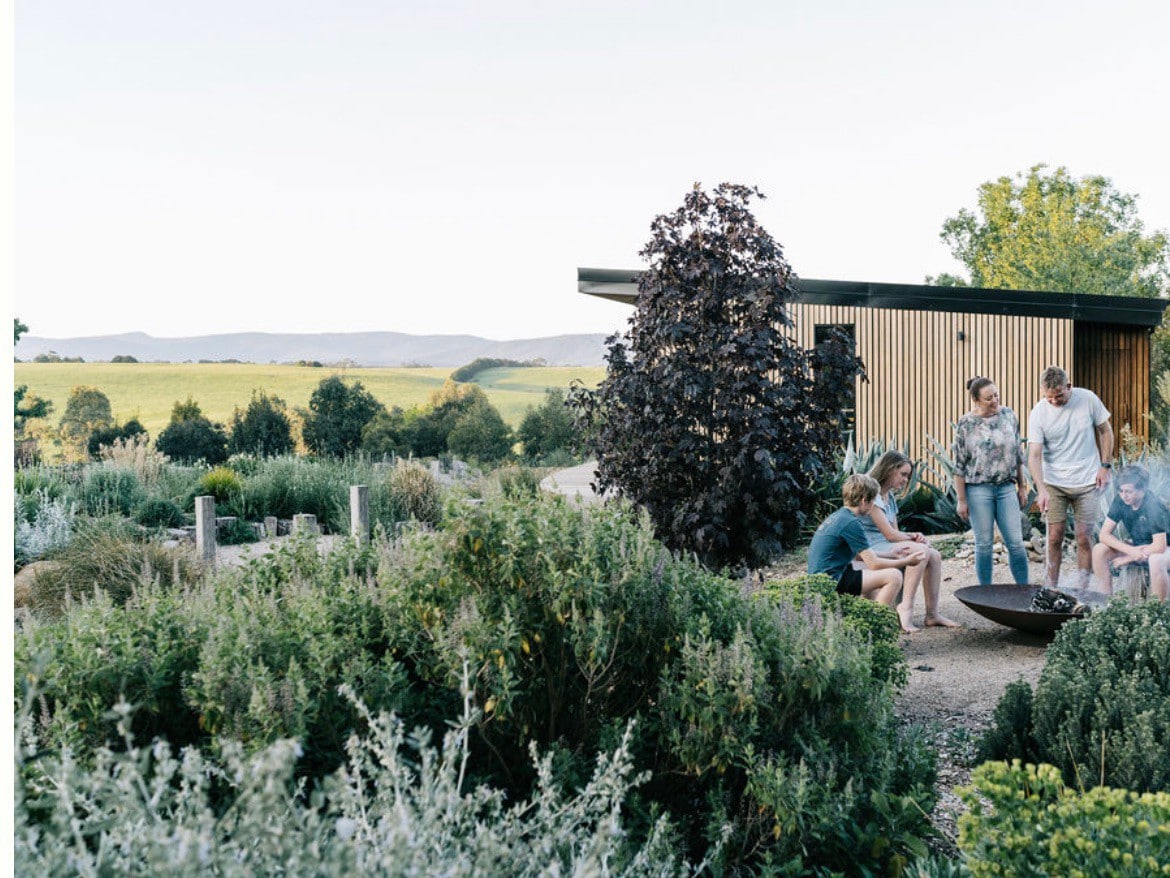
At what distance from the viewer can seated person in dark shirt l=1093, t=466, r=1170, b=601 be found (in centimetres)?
621

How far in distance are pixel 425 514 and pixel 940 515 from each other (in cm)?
576

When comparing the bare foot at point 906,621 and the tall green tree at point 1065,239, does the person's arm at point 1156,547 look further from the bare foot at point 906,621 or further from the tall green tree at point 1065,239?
the tall green tree at point 1065,239

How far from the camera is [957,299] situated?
12609 millimetres

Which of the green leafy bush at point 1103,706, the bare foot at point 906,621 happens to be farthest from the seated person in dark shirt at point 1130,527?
the green leafy bush at point 1103,706

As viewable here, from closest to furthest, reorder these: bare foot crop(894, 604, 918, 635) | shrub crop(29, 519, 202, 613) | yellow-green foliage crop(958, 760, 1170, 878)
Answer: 1. yellow-green foliage crop(958, 760, 1170, 878)
2. bare foot crop(894, 604, 918, 635)
3. shrub crop(29, 519, 202, 613)

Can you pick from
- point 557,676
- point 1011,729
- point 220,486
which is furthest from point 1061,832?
point 220,486

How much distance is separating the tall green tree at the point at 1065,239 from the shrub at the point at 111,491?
2280 centimetres

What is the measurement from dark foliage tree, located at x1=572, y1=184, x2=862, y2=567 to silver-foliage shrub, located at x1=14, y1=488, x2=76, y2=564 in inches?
202

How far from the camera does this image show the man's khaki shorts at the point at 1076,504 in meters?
7.09

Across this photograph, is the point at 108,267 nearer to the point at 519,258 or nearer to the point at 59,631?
the point at 59,631

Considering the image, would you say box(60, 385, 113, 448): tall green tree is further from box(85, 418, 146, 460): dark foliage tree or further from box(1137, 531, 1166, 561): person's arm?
box(1137, 531, 1166, 561): person's arm

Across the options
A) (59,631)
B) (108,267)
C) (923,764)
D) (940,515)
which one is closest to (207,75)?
(108,267)

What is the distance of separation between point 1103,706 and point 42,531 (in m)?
9.29

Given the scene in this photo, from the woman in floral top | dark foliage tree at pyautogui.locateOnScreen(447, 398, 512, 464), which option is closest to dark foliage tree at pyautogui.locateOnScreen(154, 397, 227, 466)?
dark foliage tree at pyautogui.locateOnScreen(447, 398, 512, 464)
